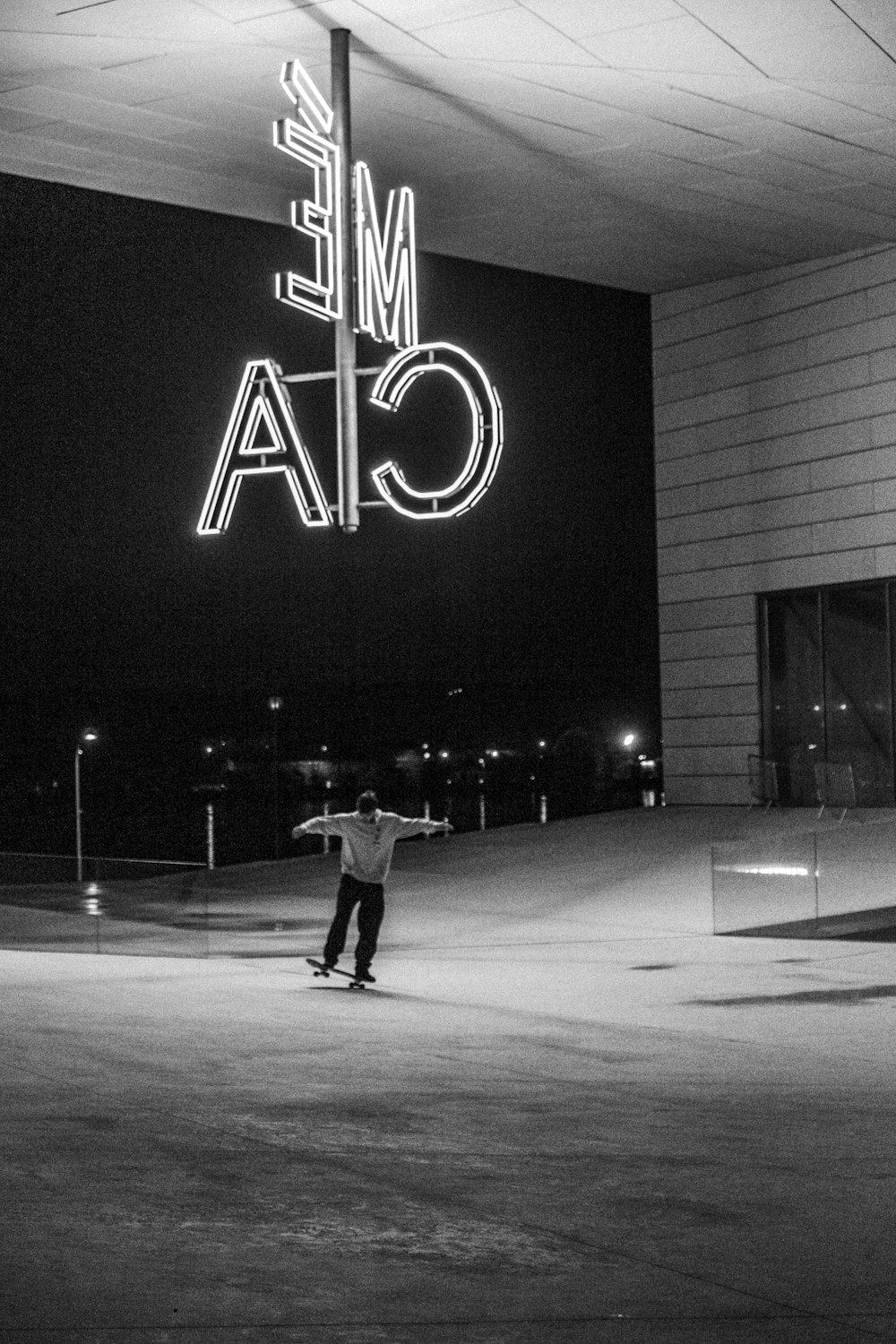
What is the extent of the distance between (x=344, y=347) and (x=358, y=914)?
20.9 ft

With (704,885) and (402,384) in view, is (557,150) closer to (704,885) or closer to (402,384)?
(402,384)

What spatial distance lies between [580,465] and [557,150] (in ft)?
65.4

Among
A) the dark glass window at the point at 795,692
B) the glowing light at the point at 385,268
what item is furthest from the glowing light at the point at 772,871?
the dark glass window at the point at 795,692

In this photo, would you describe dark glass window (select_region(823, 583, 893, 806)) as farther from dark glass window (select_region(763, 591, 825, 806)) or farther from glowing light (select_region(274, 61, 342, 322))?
glowing light (select_region(274, 61, 342, 322))

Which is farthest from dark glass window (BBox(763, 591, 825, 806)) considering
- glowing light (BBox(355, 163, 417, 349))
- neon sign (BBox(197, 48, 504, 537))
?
glowing light (BBox(355, 163, 417, 349))

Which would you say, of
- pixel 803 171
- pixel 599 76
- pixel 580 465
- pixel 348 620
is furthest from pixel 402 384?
pixel 348 620

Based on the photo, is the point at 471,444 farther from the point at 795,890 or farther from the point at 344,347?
the point at 795,890

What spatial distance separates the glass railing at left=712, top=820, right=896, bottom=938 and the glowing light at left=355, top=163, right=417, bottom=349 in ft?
21.2

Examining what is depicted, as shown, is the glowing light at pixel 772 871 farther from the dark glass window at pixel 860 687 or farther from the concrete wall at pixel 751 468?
the concrete wall at pixel 751 468

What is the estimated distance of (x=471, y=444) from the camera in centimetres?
1914

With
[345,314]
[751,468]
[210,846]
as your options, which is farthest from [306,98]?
[210,846]

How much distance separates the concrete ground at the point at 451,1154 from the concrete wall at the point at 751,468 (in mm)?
14523

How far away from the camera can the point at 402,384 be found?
18.8 meters

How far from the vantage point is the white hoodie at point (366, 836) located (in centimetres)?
1515
